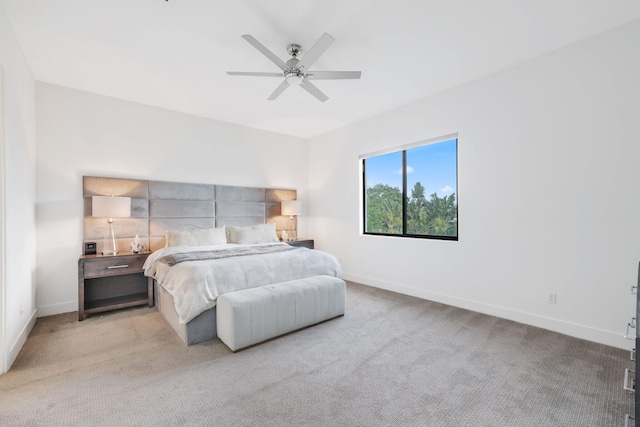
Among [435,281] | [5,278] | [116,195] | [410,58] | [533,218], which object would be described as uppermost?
[410,58]

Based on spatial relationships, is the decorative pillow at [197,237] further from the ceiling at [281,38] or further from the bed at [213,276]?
the ceiling at [281,38]

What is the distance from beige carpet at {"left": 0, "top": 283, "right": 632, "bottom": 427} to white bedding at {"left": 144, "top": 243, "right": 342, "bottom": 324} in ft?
1.40

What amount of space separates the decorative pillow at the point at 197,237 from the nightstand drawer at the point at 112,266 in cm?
43

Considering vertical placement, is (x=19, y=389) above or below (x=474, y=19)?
below

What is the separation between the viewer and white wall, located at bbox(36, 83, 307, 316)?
343cm

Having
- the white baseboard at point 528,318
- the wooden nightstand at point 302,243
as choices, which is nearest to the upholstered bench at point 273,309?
the white baseboard at point 528,318

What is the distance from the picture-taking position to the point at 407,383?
203cm

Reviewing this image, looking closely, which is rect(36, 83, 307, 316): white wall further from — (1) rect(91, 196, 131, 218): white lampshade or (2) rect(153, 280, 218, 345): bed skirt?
(2) rect(153, 280, 218, 345): bed skirt

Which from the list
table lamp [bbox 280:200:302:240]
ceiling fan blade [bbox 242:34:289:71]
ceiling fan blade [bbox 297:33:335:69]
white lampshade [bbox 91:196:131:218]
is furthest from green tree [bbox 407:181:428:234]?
white lampshade [bbox 91:196:131:218]

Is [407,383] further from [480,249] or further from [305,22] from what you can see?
[305,22]

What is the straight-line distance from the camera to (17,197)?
8.45 ft

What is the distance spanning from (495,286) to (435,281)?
28.6 inches

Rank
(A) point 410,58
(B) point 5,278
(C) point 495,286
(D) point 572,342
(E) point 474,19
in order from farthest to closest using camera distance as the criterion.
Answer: (C) point 495,286
(A) point 410,58
(D) point 572,342
(E) point 474,19
(B) point 5,278

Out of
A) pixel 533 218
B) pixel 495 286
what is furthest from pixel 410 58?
pixel 495 286
